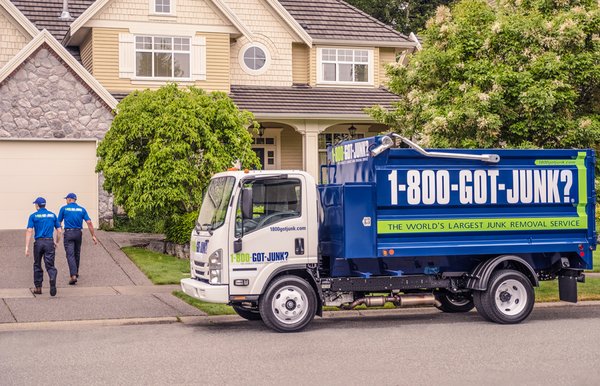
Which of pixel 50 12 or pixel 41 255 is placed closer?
pixel 41 255

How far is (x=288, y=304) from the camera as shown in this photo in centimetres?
1245

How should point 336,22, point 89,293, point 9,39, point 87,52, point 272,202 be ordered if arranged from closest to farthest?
point 272,202, point 89,293, point 9,39, point 87,52, point 336,22

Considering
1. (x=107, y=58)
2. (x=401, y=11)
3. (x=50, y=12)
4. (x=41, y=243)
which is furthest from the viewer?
(x=401, y=11)

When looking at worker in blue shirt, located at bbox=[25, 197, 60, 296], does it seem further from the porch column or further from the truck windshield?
the porch column

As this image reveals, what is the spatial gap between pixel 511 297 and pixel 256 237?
392 cm

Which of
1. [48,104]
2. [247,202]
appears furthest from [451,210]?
[48,104]

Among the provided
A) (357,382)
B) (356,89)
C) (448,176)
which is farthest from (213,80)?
(357,382)

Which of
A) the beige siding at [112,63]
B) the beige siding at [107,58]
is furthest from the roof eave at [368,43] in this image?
the beige siding at [107,58]

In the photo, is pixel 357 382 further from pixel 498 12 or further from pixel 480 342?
pixel 498 12

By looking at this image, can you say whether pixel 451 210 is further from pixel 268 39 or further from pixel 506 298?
pixel 268 39

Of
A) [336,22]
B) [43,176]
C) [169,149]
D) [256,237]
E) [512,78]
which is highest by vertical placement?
[336,22]

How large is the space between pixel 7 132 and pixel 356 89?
12.7 m

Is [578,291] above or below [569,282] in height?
below

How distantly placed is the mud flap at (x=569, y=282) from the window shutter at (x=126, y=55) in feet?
61.5
